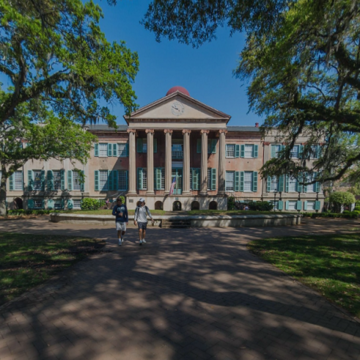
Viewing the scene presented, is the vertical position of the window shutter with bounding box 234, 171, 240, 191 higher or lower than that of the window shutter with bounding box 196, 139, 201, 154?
lower

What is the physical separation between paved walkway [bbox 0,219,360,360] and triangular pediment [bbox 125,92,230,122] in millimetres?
19044

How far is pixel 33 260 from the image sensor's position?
223 inches

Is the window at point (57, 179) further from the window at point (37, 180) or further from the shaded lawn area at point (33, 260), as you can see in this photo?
the shaded lawn area at point (33, 260)

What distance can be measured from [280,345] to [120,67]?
9.39m

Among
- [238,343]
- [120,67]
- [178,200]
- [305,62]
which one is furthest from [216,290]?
[178,200]

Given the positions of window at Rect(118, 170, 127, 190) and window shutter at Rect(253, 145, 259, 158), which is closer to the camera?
window at Rect(118, 170, 127, 190)

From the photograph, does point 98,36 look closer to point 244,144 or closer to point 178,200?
point 178,200

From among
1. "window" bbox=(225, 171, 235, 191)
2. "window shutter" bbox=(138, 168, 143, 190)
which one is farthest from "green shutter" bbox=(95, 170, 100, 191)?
"window" bbox=(225, 171, 235, 191)

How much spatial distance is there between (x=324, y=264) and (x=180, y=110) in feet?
64.2

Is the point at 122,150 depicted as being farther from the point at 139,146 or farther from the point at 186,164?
the point at 186,164

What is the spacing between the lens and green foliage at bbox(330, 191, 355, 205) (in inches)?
888

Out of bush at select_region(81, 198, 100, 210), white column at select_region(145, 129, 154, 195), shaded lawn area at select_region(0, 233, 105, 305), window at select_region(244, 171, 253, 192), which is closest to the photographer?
shaded lawn area at select_region(0, 233, 105, 305)

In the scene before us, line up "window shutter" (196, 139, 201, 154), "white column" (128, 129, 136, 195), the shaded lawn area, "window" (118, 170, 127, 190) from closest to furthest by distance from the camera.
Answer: the shaded lawn area < "white column" (128, 129, 136, 195) < "window shutter" (196, 139, 201, 154) < "window" (118, 170, 127, 190)

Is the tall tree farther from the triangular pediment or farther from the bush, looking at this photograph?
the bush
